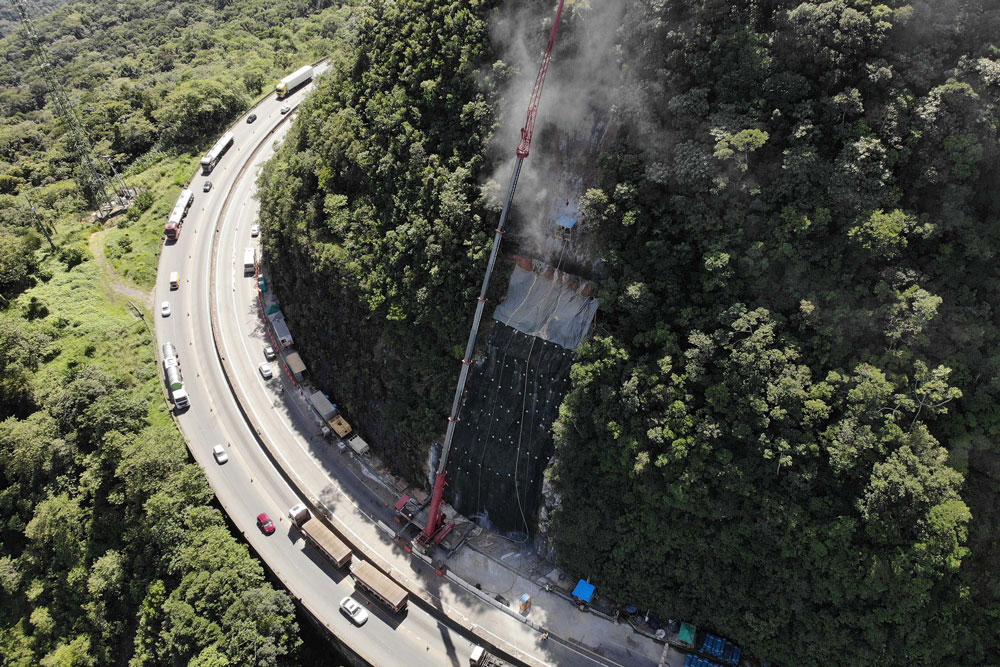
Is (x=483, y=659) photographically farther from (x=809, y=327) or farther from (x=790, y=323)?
(x=809, y=327)

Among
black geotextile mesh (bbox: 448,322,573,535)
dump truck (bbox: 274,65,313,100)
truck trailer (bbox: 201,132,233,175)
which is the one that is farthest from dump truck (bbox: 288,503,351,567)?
dump truck (bbox: 274,65,313,100)

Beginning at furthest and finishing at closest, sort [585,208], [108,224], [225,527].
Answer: [108,224]
[225,527]
[585,208]

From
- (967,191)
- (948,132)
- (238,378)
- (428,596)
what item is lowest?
(428,596)

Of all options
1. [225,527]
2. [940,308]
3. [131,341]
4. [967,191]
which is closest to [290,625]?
[225,527]

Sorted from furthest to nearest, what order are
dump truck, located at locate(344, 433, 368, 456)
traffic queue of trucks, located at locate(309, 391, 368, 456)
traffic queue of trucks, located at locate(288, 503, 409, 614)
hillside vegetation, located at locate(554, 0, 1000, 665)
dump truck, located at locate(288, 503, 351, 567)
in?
traffic queue of trucks, located at locate(309, 391, 368, 456) → dump truck, located at locate(344, 433, 368, 456) → dump truck, located at locate(288, 503, 351, 567) → traffic queue of trucks, located at locate(288, 503, 409, 614) → hillside vegetation, located at locate(554, 0, 1000, 665)

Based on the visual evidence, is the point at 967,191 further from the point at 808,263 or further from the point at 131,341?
the point at 131,341

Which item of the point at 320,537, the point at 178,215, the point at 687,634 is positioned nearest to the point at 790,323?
the point at 687,634

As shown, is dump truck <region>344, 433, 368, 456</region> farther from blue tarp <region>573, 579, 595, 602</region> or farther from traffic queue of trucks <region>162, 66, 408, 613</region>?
blue tarp <region>573, 579, 595, 602</region>
